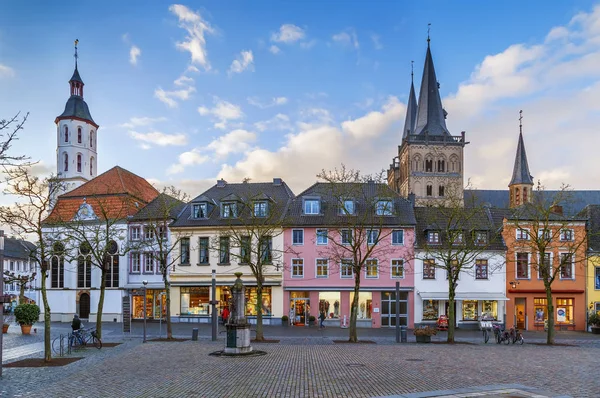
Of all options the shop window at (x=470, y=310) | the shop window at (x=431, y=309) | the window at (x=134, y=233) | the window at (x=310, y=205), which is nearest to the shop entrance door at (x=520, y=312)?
the shop window at (x=470, y=310)

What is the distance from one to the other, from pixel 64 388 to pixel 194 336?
1526cm

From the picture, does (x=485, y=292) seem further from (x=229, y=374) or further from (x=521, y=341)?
(x=229, y=374)

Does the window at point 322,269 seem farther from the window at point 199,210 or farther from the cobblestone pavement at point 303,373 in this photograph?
the cobblestone pavement at point 303,373

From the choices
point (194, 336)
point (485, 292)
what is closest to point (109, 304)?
point (194, 336)

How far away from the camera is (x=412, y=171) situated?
297 ft

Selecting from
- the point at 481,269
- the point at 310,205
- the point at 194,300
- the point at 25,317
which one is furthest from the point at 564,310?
the point at 25,317

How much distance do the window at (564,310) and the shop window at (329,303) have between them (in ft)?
57.3

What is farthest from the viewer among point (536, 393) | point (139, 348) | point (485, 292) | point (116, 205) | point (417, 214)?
point (116, 205)

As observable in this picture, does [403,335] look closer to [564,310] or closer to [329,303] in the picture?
[329,303]

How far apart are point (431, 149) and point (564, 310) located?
1909 inches

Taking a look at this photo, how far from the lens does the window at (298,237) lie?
1778 inches

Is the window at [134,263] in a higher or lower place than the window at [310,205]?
lower

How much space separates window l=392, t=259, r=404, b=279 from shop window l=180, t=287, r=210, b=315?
51.0ft

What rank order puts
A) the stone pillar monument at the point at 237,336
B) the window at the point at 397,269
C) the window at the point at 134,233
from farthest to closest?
1. the window at the point at 134,233
2. the window at the point at 397,269
3. the stone pillar monument at the point at 237,336
